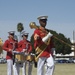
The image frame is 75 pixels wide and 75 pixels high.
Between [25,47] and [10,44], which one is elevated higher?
[10,44]

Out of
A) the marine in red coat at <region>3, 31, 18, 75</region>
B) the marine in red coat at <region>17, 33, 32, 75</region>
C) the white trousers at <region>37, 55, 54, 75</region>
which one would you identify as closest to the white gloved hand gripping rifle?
the white trousers at <region>37, 55, 54, 75</region>

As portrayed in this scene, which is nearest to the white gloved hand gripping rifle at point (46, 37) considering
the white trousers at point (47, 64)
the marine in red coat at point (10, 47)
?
the white trousers at point (47, 64)

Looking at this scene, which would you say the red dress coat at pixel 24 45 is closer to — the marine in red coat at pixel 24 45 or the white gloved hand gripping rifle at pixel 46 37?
the marine in red coat at pixel 24 45

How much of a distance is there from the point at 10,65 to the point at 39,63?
371cm

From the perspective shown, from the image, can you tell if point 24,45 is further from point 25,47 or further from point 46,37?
point 46,37

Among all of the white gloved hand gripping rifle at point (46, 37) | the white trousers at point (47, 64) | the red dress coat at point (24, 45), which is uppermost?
the white gloved hand gripping rifle at point (46, 37)

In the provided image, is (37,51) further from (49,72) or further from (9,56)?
(9,56)

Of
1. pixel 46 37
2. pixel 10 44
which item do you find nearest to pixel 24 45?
pixel 10 44

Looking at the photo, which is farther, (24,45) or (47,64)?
(24,45)

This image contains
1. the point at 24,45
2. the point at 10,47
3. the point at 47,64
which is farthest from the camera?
the point at 24,45

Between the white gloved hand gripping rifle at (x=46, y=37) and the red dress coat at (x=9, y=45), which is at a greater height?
the white gloved hand gripping rifle at (x=46, y=37)

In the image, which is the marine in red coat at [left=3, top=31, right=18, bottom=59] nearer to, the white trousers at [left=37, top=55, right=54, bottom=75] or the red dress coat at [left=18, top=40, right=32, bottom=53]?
the red dress coat at [left=18, top=40, right=32, bottom=53]

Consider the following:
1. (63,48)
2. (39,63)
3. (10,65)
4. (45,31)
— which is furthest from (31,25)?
(63,48)

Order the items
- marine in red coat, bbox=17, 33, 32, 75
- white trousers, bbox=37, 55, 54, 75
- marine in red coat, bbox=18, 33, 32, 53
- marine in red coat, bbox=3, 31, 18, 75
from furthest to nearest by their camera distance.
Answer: marine in red coat, bbox=18, 33, 32, 53 → marine in red coat, bbox=17, 33, 32, 75 → marine in red coat, bbox=3, 31, 18, 75 → white trousers, bbox=37, 55, 54, 75
